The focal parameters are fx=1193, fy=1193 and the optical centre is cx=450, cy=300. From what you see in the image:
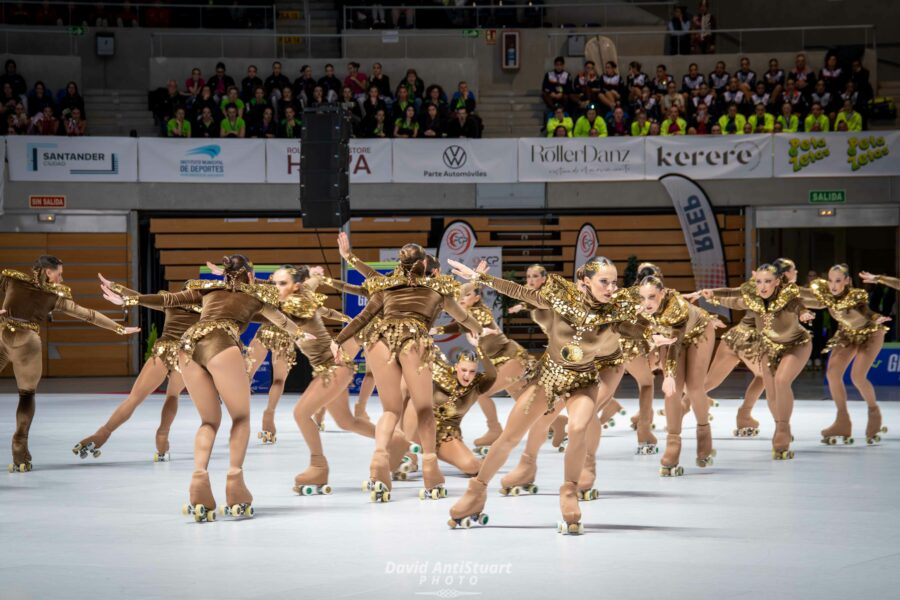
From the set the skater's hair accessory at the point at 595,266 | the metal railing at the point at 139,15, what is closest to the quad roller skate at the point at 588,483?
the skater's hair accessory at the point at 595,266

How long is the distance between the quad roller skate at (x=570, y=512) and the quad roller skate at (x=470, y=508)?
49cm

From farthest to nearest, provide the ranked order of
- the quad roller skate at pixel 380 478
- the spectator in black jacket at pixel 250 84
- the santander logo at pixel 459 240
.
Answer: the santander logo at pixel 459 240, the spectator in black jacket at pixel 250 84, the quad roller skate at pixel 380 478

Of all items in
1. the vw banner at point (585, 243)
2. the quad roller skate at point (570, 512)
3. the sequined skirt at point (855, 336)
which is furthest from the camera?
the vw banner at point (585, 243)

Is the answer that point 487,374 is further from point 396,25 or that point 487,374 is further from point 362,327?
point 396,25

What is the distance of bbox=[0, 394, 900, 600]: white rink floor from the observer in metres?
5.73

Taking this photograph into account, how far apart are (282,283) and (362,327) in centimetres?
179

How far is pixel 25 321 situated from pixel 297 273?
2353mm

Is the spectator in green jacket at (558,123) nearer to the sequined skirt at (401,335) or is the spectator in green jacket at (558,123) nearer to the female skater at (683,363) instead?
the female skater at (683,363)

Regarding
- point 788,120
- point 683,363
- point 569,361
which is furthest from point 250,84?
point 569,361

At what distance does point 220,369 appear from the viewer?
7445mm

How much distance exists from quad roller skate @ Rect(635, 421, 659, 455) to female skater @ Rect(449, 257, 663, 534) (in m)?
4.15

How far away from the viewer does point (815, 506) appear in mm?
8180

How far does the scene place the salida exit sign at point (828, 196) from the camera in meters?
21.7

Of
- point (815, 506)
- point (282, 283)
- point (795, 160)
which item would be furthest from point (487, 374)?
point (795, 160)
